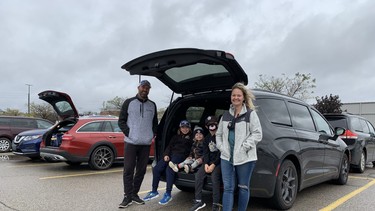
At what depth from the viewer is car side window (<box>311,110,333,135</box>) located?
20.2 ft

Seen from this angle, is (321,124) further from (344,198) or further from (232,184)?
(232,184)

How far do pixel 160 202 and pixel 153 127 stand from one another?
1.18 metres

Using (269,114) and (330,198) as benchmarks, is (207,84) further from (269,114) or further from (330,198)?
(330,198)

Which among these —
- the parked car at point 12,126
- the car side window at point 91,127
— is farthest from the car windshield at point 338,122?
the parked car at point 12,126

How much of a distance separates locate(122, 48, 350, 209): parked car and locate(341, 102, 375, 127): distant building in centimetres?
2965

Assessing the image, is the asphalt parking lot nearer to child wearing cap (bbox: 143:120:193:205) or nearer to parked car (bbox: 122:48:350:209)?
child wearing cap (bbox: 143:120:193:205)

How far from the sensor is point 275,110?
4.94 m

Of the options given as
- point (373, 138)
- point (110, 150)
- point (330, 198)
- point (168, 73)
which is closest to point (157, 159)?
point (168, 73)

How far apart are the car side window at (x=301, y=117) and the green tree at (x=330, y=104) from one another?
19.4m

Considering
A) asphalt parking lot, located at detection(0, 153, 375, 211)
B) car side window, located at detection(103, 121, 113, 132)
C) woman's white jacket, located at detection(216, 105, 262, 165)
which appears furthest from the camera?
car side window, located at detection(103, 121, 113, 132)

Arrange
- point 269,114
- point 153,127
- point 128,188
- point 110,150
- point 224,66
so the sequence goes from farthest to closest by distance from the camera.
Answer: point 110,150 < point 153,127 < point 128,188 < point 269,114 < point 224,66

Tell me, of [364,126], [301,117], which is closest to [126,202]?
[301,117]

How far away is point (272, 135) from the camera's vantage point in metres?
4.51

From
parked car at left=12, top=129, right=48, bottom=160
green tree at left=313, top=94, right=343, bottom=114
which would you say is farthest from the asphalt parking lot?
green tree at left=313, top=94, right=343, bottom=114
